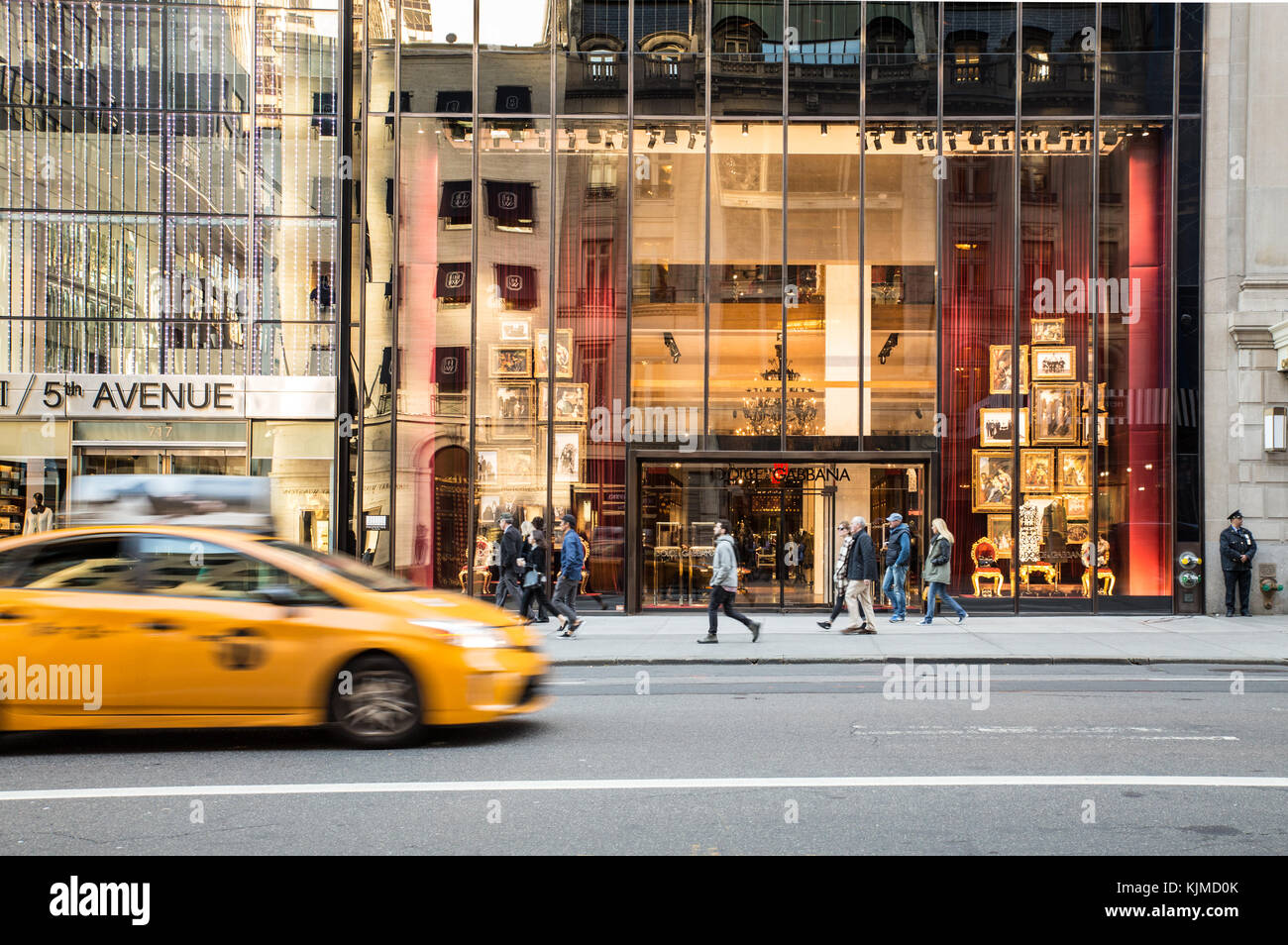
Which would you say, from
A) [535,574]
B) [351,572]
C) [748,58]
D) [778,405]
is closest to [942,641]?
[778,405]

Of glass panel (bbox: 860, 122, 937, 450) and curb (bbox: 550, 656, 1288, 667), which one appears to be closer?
curb (bbox: 550, 656, 1288, 667)

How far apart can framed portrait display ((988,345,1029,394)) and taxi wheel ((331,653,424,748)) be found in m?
13.5

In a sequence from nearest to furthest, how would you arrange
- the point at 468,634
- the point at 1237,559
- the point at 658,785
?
the point at 658,785 < the point at 468,634 < the point at 1237,559

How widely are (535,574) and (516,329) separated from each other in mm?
4878

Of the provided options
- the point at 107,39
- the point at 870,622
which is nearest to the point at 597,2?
the point at 107,39

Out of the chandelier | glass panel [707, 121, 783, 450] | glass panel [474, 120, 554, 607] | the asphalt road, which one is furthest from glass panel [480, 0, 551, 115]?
the asphalt road

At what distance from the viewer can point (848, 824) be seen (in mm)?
5258

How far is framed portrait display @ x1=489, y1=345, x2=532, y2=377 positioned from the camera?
17938 mm

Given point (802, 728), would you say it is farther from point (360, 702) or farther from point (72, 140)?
point (72, 140)

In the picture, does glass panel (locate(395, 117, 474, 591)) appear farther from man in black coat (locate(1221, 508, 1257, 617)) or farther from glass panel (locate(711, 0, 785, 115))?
man in black coat (locate(1221, 508, 1257, 617))

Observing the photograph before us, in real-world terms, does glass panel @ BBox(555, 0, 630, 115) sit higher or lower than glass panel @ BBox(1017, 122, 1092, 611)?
higher

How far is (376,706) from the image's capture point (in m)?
7.07

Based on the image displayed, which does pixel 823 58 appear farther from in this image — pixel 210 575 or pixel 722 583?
pixel 210 575

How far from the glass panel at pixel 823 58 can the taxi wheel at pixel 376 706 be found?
14159 mm
